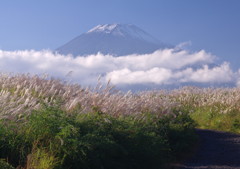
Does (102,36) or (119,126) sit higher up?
(102,36)

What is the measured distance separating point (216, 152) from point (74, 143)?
6.72m

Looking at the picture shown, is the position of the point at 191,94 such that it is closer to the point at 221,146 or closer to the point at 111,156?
the point at 221,146

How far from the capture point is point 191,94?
2355 cm

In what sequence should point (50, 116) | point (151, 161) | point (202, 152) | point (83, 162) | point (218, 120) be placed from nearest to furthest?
point (83, 162) < point (50, 116) < point (151, 161) < point (202, 152) < point (218, 120)

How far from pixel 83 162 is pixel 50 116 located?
103cm

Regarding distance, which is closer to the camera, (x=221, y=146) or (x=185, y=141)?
(x=185, y=141)

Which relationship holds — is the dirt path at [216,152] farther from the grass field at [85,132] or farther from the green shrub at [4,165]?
the green shrub at [4,165]

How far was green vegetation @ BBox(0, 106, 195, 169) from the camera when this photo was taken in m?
6.27

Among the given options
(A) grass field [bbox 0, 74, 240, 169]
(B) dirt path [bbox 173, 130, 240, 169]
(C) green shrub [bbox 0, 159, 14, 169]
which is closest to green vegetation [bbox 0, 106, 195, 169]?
(A) grass field [bbox 0, 74, 240, 169]

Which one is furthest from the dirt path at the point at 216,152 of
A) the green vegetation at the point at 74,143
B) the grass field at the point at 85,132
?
the green vegetation at the point at 74,143

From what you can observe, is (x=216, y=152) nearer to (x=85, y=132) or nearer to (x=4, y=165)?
(x=85, y=132)

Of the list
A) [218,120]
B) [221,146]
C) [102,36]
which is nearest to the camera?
[221,146]

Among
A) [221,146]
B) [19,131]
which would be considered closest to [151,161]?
[19,131]

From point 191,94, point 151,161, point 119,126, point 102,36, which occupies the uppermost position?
point 102,36
